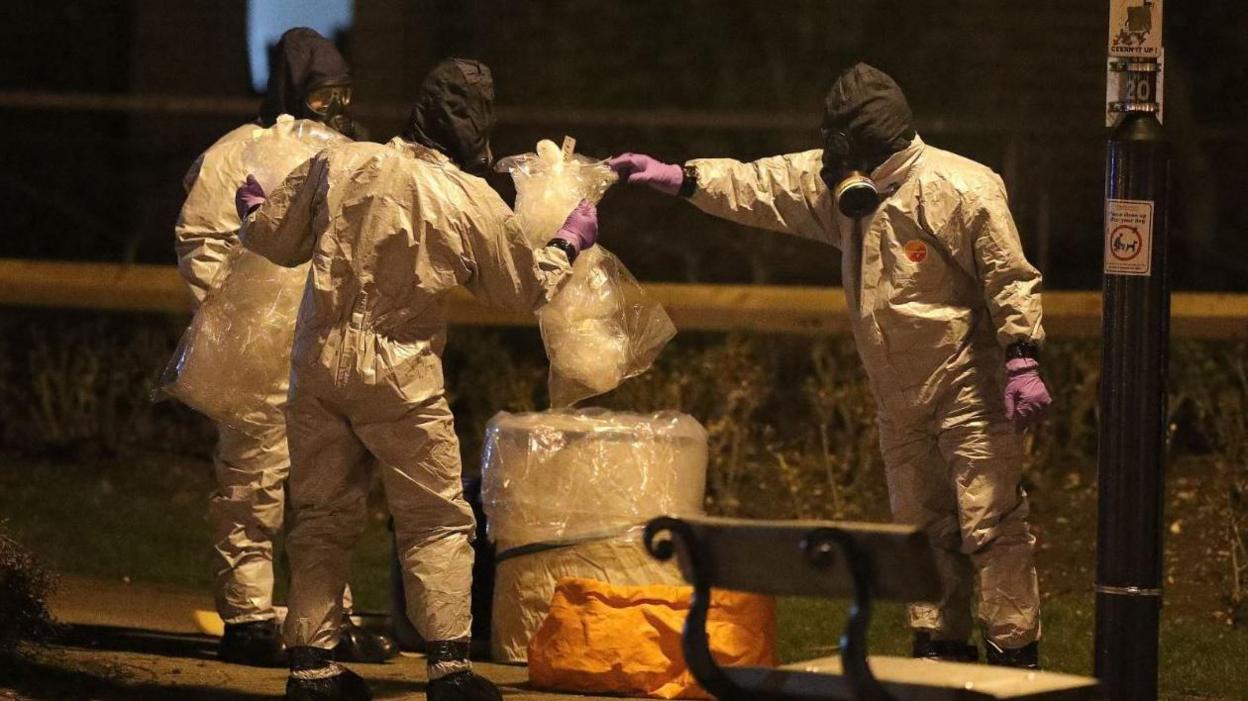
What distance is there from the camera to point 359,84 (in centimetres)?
1448

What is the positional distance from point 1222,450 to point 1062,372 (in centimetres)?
93

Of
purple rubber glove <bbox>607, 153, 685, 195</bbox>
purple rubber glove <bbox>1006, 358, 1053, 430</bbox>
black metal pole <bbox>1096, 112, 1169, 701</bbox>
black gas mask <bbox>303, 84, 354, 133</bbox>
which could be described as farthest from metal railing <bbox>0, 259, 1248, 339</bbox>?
black metal pole <bbox>1096, 112, 1169, 701</bbox>

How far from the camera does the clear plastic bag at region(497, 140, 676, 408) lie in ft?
22.7

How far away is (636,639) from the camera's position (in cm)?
678

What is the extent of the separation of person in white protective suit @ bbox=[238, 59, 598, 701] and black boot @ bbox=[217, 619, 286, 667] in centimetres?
83

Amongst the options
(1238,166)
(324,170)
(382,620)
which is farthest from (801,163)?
(1238,166)

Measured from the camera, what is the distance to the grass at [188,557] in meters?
7.79

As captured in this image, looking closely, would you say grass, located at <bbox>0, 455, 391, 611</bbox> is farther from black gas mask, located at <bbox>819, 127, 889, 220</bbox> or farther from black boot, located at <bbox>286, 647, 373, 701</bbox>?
black gas mask, located at <bbox>819, 127, 889, 220</bbox>

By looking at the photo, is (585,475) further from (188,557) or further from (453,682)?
(188,557)

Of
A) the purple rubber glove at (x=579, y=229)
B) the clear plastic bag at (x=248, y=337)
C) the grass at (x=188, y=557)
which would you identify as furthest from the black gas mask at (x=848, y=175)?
the grass at (x=188, y=557)

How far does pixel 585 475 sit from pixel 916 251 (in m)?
1.39

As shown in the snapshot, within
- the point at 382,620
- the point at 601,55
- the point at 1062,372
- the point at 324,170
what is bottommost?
the point at 382,620

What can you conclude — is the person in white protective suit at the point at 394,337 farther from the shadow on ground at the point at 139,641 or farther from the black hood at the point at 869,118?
the shadow on ground at the point at 139,641

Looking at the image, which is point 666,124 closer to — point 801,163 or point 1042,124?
point 1042,124
